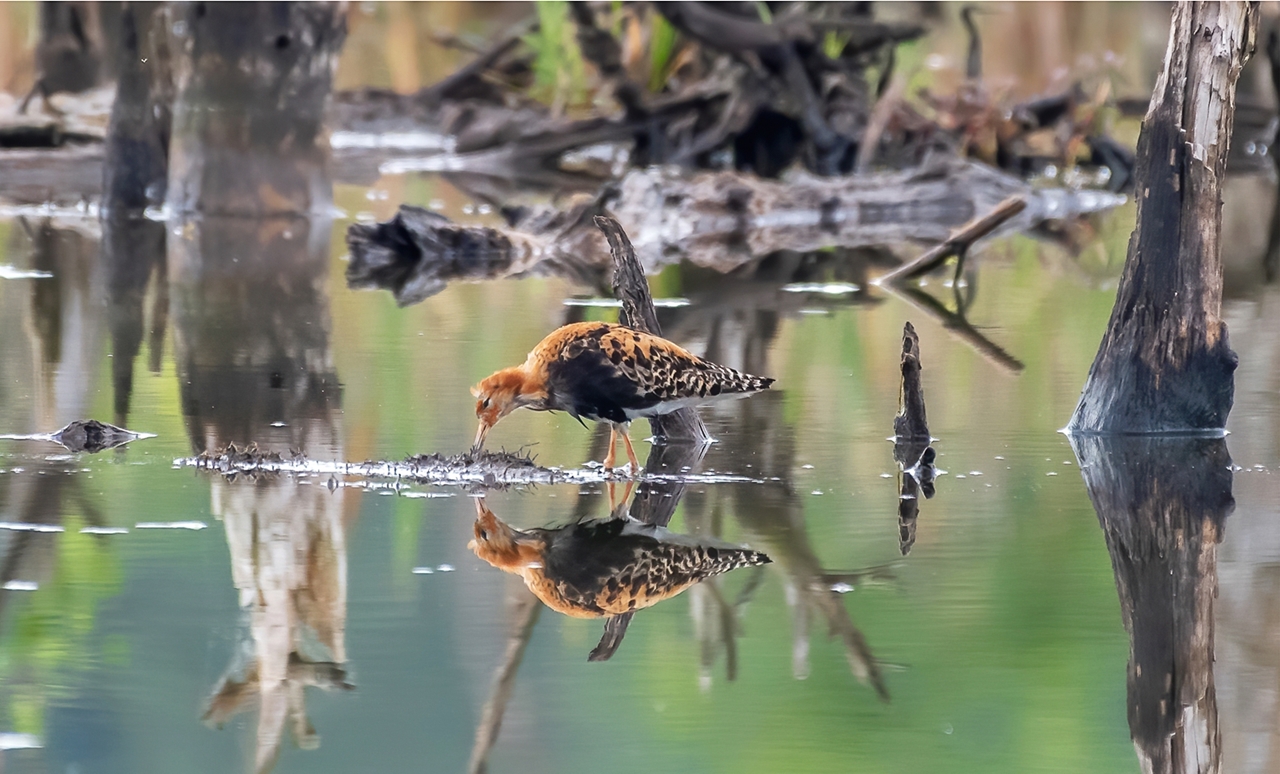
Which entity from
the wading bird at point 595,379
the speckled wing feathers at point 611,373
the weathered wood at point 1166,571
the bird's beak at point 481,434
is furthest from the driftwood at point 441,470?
the weathered wood at point 1166,571

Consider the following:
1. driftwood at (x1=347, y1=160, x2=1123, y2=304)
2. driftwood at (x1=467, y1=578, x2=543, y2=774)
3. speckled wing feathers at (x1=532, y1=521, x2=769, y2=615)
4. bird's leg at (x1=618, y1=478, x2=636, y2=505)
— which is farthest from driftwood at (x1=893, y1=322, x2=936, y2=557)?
driftwood at (x1=347, y1=160, x2=1123, y2=304)

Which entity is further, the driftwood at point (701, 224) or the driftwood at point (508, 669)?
the driftwood at point (701, 224)

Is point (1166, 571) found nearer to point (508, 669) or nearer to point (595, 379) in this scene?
point (595, 379)

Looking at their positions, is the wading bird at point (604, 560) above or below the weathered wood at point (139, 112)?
below

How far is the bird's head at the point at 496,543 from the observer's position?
5.73 m

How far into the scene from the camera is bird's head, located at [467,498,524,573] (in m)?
5.73

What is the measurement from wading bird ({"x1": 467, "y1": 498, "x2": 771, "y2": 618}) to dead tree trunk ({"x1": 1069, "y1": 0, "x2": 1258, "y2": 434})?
2327 mm

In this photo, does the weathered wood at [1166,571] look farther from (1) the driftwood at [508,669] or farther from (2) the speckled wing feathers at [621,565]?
(1) the driftwood at [508,669]

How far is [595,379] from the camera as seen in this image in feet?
21.6

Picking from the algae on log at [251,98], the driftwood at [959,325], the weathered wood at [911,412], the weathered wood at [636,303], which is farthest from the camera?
the algae on log at [251,98]

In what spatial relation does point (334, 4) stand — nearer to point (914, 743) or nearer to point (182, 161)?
point (182, 161)

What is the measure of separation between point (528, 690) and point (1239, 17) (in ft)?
13.3

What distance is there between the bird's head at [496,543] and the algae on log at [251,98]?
10.3m

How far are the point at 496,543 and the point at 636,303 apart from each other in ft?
6.90
